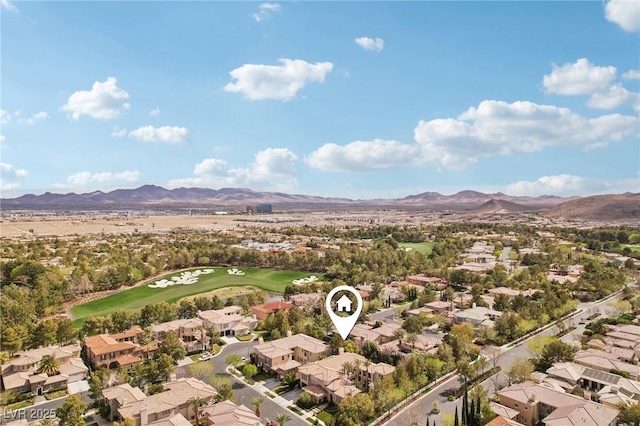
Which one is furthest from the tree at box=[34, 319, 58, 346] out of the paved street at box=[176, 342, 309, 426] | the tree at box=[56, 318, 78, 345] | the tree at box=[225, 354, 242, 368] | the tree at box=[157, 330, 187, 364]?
the tree at box=[225, 354, 242, 368]

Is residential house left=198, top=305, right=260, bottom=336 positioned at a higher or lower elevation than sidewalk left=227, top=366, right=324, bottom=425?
higher

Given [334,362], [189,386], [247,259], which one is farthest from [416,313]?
[247,259]

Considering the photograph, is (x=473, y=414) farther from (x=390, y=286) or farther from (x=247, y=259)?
(x=247, y=259)

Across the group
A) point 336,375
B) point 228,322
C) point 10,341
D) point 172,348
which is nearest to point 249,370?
point 336,375

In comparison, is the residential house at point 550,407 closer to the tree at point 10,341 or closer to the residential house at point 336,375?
the residential house at point 336,375

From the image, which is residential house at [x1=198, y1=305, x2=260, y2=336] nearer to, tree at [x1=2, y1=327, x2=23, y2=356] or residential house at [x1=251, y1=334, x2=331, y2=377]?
residential house at [x1=251, y1=334, x2=331, y2=377]

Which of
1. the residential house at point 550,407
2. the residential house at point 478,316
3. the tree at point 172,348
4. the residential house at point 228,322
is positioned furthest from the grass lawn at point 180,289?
the residential house at point 550,407
